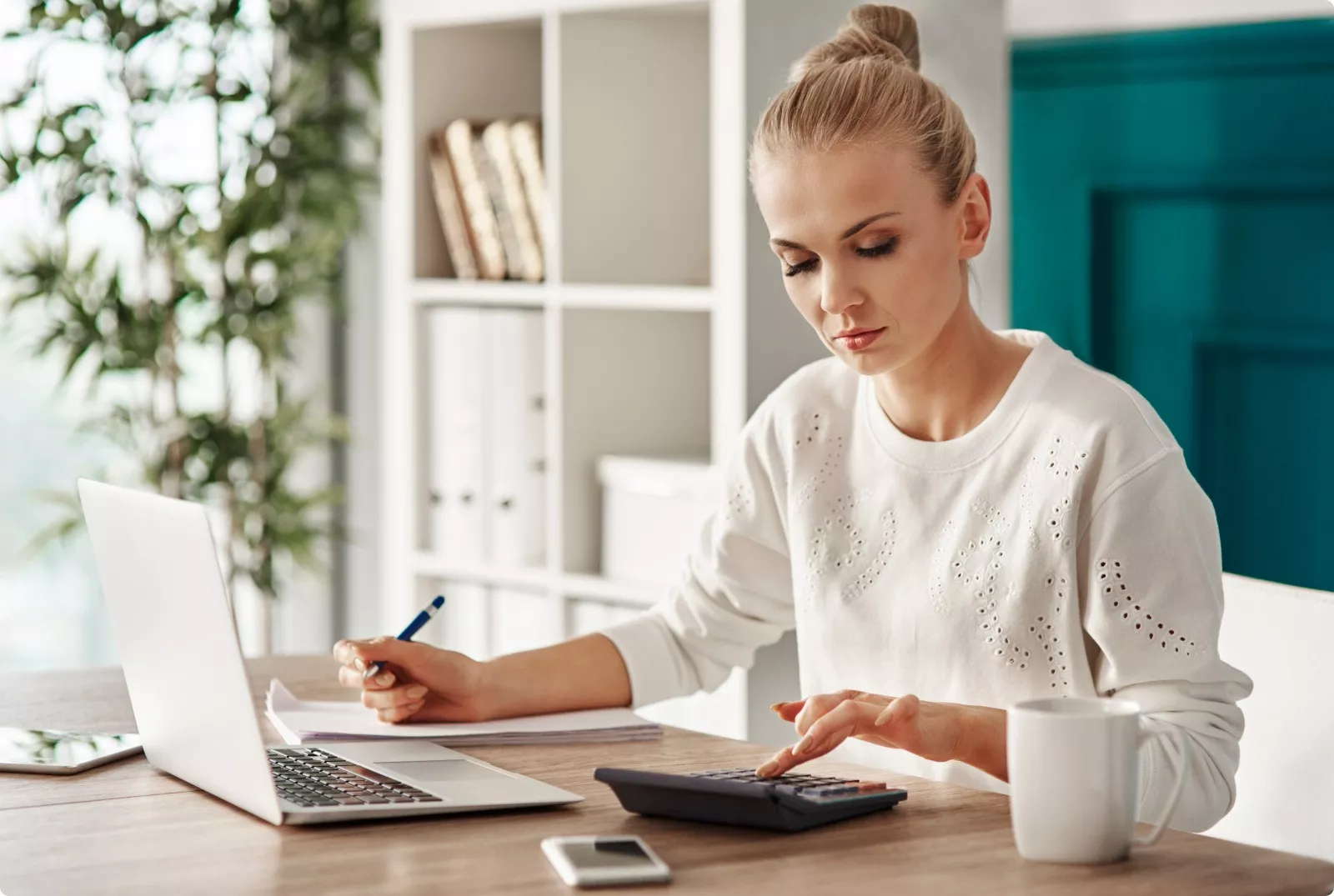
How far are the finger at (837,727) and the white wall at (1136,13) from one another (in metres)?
1.23

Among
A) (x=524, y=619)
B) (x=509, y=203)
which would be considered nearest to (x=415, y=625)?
(x=524, y=619)

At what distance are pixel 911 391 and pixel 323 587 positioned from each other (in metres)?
2.40

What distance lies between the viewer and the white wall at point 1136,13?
207 centimetres

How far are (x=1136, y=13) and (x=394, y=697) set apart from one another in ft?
4.56

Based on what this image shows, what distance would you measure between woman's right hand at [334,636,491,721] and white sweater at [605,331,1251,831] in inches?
7.6

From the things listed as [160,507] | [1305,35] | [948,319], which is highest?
[1305,35]

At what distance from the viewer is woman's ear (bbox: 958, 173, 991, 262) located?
5.22 ft

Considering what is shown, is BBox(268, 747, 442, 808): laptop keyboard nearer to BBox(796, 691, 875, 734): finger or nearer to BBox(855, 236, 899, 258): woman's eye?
BBox(796, 691, 875, 734): finger

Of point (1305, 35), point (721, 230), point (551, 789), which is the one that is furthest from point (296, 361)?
point (551, 789)

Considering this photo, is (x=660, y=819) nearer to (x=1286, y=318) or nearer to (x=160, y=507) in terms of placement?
(x=160, y=507)

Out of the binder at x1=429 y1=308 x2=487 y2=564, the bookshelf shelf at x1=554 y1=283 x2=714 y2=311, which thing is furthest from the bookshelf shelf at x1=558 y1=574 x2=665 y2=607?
the bookshelf shelf at x1=554 y1=283 x2=714 y2=311

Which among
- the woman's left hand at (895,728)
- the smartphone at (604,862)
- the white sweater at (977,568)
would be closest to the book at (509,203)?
the white sweater at (977,568)

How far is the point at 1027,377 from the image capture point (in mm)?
1602

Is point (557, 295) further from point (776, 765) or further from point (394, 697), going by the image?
point (776, 765)
